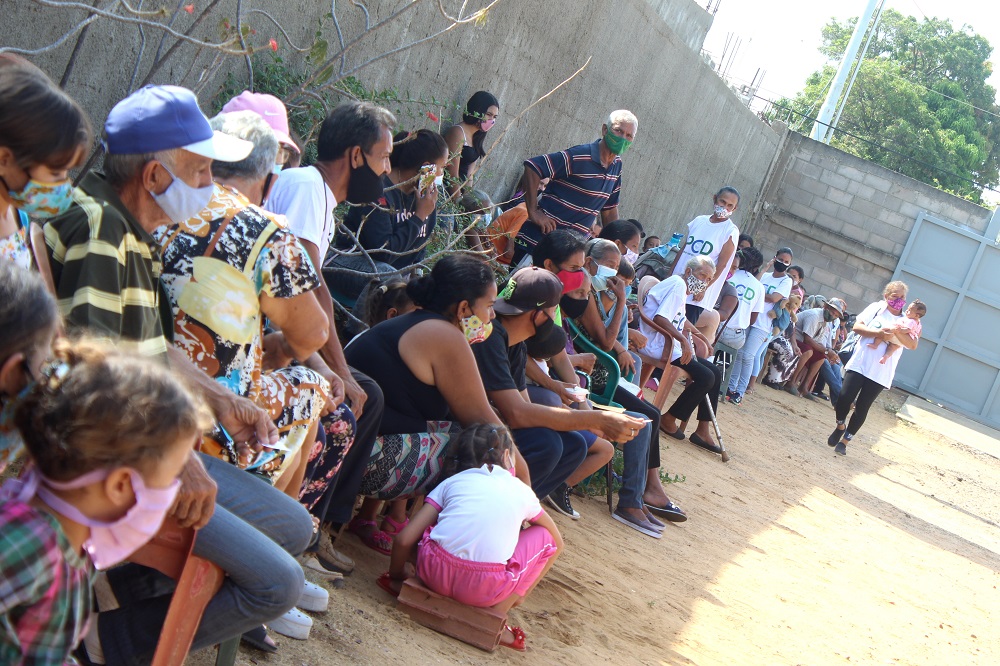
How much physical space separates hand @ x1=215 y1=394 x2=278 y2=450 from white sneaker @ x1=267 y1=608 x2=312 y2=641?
692mm

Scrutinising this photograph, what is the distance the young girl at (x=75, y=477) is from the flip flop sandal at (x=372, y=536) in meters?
2.54

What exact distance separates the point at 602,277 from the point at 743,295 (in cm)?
506

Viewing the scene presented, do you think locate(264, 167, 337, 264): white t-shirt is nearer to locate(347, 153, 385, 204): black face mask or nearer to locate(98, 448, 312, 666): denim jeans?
locate(347, 153, 385, 204): black face mask

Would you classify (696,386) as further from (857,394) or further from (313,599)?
(313,599)

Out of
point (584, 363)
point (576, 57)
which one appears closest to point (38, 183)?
point (584, 363)

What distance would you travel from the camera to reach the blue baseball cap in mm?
2605

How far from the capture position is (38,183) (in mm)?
2242

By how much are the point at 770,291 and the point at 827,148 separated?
289 inches

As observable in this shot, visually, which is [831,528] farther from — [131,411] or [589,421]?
[131,411]

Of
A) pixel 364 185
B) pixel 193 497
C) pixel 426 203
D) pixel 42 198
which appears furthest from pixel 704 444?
pixel 42 198

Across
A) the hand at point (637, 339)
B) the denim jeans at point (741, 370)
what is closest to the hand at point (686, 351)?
the hand at point (637, 339)

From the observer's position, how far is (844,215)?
2014 centimetres

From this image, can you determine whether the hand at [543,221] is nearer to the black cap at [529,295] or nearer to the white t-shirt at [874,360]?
the black cap at [529,295]

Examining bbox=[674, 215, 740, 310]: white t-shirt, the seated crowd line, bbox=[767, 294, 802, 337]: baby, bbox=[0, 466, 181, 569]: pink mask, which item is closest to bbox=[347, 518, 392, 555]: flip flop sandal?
the seated crowd line
